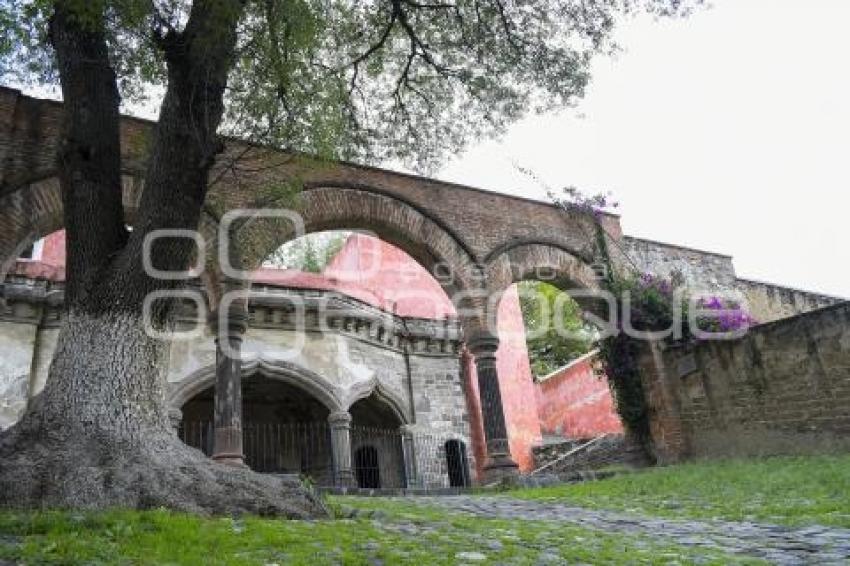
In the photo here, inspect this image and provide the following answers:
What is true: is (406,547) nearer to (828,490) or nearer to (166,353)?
(166,353)

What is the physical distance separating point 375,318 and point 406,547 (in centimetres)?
1165

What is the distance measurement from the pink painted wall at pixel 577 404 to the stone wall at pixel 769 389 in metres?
6.68

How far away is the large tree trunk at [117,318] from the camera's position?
13.4 feet

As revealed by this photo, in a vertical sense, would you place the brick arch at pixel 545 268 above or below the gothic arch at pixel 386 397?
above

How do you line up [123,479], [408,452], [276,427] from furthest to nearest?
[276,427], [408,452], [123,479]

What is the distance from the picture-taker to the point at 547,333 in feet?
89.4

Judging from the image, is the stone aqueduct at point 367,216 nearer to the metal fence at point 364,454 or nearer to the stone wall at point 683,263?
the stone wall at point 683,263

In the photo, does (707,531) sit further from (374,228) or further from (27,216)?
(27,216)

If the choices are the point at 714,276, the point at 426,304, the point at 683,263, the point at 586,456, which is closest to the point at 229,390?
the point at 586,456

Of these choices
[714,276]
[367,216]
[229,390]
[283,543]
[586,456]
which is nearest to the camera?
[283,543]

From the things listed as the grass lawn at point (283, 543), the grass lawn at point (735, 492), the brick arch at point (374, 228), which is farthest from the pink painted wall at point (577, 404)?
the grass lawn at point (283, 543)

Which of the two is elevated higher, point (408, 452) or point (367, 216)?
point (367, 216)

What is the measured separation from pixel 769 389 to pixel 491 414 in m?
3.74

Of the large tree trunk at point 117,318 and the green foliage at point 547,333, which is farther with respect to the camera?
the green foliage at point 547,333
